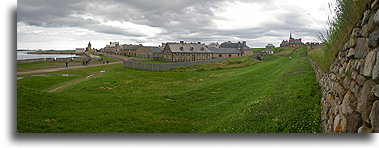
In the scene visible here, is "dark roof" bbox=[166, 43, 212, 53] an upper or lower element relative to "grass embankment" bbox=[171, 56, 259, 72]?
upper

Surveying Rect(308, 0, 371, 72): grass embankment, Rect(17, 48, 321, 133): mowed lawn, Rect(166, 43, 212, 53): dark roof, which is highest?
Rect(166, 43, 212, 53): dark roof

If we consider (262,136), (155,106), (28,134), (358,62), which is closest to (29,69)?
(28,134)

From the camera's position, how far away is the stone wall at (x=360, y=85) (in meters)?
2.95

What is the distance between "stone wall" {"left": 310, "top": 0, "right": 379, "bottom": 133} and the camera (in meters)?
2.95

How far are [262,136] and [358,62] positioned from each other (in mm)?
1975

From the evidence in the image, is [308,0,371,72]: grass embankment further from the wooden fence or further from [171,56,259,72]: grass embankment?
the wooden fence

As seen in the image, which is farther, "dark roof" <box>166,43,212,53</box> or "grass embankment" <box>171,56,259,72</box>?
"grass embankment" <box>171,56,259,72</box>

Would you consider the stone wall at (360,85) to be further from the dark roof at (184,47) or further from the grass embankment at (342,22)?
the dark roof at (184,47)

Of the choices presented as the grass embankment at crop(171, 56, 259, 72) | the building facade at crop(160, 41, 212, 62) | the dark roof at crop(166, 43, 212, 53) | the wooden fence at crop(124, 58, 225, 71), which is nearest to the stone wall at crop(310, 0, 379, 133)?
the dark roof at crop(166, 43, 212, 53)

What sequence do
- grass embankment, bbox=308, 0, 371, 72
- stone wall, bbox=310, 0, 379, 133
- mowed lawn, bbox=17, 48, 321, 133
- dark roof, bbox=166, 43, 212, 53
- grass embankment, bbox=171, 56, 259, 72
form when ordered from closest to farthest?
stone wall, bbox=310, 0, 379, 133 < grass embankment, bbox=308, 0, 371, 72 < mowed lawn, bbox=17, 48, 321, 133 < dark roof, bbox=166, 43, 212, 53 < grass embankment, bbox=171, 56, 259, 72

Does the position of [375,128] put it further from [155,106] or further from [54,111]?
[54,111]

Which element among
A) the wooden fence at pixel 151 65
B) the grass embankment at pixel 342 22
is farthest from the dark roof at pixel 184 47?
the grass embankment at pixel 342 22

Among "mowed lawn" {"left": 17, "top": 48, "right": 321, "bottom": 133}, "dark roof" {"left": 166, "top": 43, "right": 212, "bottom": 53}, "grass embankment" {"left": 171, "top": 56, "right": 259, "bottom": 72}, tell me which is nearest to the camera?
"mowed lawn" {"left": 17, "top": 48, "right": 321, "bottom": 133}

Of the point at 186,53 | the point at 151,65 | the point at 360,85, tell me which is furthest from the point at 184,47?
the point at 360,85
